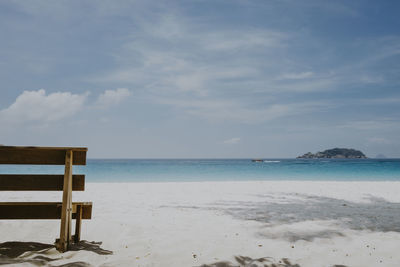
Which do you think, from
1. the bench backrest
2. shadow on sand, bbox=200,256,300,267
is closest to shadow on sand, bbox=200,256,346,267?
shadow on sand, bbox=200,256,300,267

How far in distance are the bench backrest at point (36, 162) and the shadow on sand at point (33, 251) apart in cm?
97

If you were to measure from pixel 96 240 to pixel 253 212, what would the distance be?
4.66 m

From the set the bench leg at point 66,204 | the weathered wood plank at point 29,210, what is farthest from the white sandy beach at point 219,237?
the weathered wood plank at point 29,210

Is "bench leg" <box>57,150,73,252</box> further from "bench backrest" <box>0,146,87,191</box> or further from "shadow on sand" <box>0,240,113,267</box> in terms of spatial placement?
"shadow on sand" <box>0,240,113,267</box>

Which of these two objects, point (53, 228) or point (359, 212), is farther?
point (359, 212)

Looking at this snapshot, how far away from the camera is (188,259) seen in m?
4.30

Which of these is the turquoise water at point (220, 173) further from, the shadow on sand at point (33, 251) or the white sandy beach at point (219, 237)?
the shadow on sand at point (33, 251)

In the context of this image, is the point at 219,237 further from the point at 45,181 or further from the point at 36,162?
the point at 36,162

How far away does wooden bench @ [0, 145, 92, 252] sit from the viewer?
4.18m

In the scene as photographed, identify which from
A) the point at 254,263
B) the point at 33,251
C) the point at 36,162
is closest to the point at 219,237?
the point at 254,263

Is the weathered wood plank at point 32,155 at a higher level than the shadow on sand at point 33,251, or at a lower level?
higher

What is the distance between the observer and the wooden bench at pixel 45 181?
13.7ft

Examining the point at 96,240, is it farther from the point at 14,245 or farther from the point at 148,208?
the point at 148,208

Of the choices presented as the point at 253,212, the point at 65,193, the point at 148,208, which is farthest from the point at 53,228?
the point at 253,212
